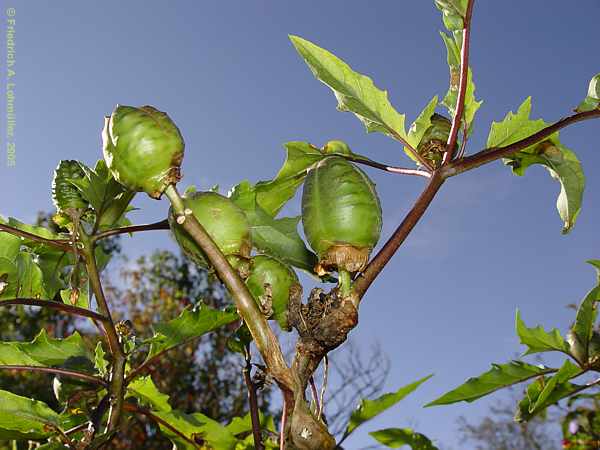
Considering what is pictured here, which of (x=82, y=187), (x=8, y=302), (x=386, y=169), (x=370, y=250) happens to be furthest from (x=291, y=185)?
(x=8, y=302)

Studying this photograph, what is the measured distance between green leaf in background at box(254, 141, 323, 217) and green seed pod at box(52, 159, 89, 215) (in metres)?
0.53

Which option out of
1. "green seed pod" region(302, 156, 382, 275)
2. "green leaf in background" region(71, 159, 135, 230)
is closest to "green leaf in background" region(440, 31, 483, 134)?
"green seed pod" region(302, 156, 382, 275)

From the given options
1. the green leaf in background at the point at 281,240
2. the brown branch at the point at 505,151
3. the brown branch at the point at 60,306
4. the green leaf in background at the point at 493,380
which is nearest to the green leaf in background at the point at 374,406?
the green leaf in background at the point at 493,380

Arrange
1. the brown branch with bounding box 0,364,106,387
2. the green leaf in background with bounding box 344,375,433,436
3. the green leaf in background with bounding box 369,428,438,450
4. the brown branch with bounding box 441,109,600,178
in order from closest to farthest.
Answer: the brown branch with bounding box 441,109,600,178, the brown branch with bounding box 0,364,106,387, the green leaf in background with bounding box 344,375,433,436, the green leaf in background with bounding box 369,428,438,450

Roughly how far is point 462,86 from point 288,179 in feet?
1.39

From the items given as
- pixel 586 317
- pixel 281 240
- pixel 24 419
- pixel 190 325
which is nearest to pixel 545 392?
pixel 586 317

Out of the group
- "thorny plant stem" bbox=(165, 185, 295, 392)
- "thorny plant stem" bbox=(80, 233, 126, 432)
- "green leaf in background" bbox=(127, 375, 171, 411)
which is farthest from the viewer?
"green leaf in background" bbox=(127, 375, 171, 411)

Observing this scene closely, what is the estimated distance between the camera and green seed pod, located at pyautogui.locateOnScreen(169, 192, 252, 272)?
1044 mm

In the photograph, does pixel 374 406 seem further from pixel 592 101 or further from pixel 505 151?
pixel 592 101

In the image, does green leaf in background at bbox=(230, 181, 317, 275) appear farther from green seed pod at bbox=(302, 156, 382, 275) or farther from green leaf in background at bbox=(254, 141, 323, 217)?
green seed pod at bbox=(302, 156, 382, 275)

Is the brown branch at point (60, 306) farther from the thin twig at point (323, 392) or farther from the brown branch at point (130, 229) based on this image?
the thin twig at point (323, 392)

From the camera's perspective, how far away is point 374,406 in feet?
5.77

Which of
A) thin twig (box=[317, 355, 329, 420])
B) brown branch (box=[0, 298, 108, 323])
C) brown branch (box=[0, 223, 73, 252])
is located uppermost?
brown branch (box=[0, 223, 73, 252])

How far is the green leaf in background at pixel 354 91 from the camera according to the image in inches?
50.1
